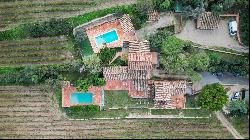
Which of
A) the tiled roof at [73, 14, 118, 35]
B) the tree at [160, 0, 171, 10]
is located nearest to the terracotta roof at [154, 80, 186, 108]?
the tree at [160, 0, 171, 10]

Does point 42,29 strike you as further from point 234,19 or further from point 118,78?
point 234,19

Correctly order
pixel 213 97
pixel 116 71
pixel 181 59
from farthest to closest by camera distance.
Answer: pixel 116 71 → pixel 181 59 → pixel 213 97

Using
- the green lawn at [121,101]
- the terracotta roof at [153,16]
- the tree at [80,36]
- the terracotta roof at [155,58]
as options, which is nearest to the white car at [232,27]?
the terracotta roof at [153,16]

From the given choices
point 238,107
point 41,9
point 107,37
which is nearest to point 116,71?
point 107,37

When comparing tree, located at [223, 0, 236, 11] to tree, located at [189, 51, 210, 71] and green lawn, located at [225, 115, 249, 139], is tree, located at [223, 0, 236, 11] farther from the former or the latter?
green lawn, located at [225, 115, 249, 139]

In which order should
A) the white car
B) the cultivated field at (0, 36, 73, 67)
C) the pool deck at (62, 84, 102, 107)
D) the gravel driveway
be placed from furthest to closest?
1. the cultivated field at (0, 36, 73, 67)
2. the pool deck at (62, 84, 102, 107)
3. the gravel driveway
4. the white car

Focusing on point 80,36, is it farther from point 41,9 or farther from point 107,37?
point 41,9

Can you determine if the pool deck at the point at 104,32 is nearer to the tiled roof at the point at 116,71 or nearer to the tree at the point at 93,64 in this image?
the tree at the point at 93,64

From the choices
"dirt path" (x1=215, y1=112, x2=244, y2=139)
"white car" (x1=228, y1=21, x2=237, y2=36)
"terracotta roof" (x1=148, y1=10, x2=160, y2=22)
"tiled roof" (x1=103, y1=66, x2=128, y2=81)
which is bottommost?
"dirt path" (x1=215, y1=112, x2=244, y2=139)
